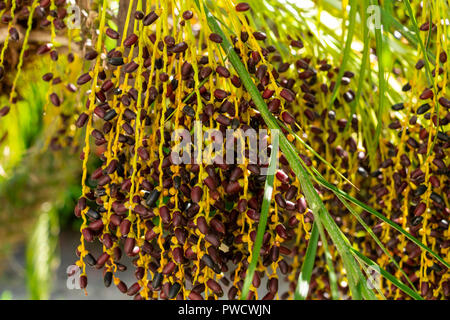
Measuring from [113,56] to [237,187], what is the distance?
24cm

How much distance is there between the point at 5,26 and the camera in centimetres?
98

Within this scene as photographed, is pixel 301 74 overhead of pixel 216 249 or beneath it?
overhead

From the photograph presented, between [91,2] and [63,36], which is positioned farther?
[63,36]

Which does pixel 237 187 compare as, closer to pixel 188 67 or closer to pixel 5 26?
pixel 188 67

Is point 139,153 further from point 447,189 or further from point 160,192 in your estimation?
point 447,189

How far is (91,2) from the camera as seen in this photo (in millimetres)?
930

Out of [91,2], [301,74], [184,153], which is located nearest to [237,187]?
[184,153]
